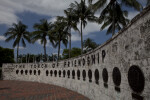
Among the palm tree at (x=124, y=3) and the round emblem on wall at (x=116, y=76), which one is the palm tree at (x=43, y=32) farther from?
the round emblem on wall at (x=116, y=76)

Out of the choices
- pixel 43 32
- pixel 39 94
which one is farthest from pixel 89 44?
pixel 39 94

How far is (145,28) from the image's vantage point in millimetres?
3363

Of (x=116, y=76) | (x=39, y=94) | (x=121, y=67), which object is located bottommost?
(x=39, y=94)

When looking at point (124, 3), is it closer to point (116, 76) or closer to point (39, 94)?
point (116, 76)

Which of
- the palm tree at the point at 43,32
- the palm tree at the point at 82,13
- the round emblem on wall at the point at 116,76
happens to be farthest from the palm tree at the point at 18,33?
the round emblem on wall at the point at 116,76

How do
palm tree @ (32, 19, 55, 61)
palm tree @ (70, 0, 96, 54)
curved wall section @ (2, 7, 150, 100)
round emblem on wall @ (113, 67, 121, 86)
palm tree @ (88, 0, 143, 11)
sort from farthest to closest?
palm tree @ (32, 19, 55, 61) < palm tree @ (70, 0, 96, 54) < palm tree @ (88, 0, 143, 11) < round emblem on wall @ (113, 67, 121, 86) < curved wall section @ (2, 7, 150, 100)

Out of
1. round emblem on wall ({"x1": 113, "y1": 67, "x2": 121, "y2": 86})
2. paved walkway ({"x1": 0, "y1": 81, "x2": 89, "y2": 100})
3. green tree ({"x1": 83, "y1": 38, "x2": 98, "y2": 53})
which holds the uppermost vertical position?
green tree ({"x1": 83, "y1": 38, "x2": 98, "y2": 53})

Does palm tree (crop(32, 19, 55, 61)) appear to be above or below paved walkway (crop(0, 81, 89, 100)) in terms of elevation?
above

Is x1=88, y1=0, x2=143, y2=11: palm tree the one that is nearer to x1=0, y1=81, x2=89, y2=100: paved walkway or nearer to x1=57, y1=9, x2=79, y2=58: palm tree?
x1=57, y1=9, x2=79, y2=58: palm tree

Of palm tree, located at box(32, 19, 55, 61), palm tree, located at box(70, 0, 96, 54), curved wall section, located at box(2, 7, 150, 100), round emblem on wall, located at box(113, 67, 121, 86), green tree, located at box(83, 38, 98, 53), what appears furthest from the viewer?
green tree, located at box(83, 38, 98, 53)

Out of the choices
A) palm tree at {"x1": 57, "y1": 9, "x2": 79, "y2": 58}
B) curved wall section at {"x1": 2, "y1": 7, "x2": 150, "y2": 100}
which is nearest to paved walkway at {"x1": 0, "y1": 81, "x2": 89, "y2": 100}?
curved wall section at {"x1": 2, "y1": 7, "x2": 150, "y2": 100}

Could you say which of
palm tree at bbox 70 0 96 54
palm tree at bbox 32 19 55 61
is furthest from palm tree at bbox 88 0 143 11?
palm tree at bbox 32 19 55 61

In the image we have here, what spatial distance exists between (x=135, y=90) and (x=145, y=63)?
2.89ft

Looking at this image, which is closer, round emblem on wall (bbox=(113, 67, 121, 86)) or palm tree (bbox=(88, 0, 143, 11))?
round emblem on wall (bbox=(113, 67, 121, 86))
